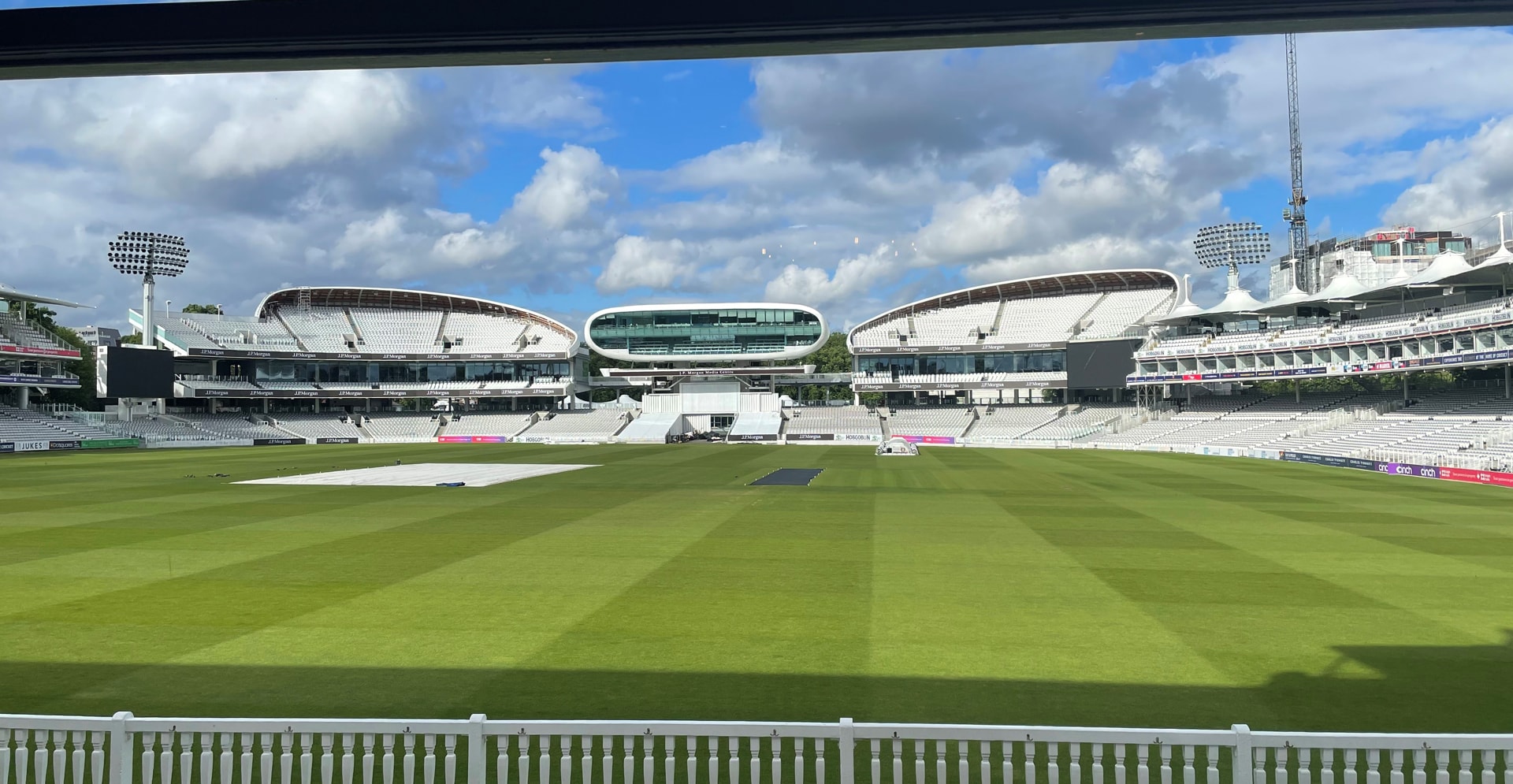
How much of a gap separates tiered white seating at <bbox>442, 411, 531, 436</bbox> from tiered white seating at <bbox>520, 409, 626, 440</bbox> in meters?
1.97

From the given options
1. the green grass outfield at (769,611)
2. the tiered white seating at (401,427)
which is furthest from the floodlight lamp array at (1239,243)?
the tiered white seating at (401,427)

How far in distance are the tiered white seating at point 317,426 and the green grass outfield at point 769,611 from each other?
5460 centimetres

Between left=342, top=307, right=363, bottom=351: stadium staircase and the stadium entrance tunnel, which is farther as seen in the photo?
left=342, top=307, right=363, bottom=351: stadium staircase

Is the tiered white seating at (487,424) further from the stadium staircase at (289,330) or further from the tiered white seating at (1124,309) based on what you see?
the tiered white seating at (1124,309)

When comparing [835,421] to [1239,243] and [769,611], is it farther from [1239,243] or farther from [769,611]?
[769,611]

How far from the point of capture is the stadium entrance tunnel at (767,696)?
7.14m

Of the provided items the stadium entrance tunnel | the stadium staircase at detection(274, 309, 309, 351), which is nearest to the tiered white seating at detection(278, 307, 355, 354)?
the stadium staircase at detection(274, 309, 309, 351)

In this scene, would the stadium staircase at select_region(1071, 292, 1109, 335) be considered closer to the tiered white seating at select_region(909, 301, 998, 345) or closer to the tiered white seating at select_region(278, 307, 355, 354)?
the tiered white seating at select_region(909, 301, 998, 345)

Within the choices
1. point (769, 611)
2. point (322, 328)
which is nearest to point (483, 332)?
point (322, 328)

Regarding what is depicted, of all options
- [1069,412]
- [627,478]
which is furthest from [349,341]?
[1069,412]

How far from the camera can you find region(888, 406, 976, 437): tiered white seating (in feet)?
238

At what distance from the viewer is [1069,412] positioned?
240ft

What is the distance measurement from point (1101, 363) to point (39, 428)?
79887 millimetres

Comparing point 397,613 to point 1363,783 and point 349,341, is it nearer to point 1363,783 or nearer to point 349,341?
point 1363,783
